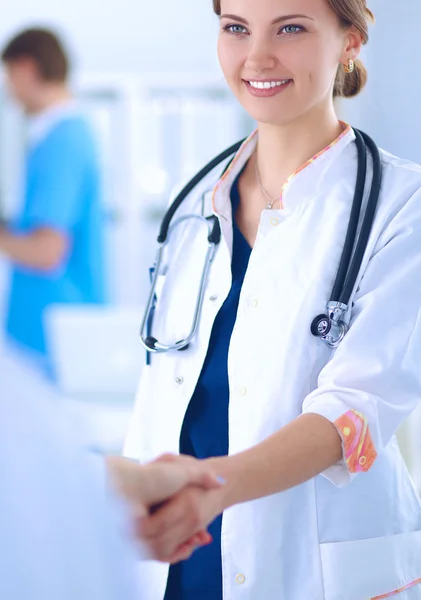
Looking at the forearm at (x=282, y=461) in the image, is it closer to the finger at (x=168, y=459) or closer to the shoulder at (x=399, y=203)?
the finger at (x=168, y=459)

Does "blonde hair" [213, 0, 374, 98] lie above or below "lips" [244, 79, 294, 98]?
above

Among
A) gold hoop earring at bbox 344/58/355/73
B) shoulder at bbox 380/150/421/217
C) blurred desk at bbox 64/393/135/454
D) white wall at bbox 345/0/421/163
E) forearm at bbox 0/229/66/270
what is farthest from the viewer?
forearm at bbox 0/229/66/270

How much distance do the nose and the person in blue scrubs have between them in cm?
132

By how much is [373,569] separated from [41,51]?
191 cm

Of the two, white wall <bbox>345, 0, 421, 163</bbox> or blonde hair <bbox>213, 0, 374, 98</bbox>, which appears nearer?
blonde hair <bbox>213, 0, 374, 98</bbox>

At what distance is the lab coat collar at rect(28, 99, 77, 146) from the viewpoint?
7.77 ft

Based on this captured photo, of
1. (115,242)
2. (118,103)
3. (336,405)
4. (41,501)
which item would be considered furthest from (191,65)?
(41,501)

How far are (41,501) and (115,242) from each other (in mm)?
3592

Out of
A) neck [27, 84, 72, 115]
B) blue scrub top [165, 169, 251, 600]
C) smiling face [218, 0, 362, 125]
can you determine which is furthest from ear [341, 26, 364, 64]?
neck [27, 84, 72, 115]

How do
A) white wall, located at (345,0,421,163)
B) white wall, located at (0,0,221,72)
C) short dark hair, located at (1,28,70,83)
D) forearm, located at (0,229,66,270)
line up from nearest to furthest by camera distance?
white wall, located at (345,0,421,163), forearm, located at (0,229,66,270), short dark hair, located at (1,28,70,83), white wall, located at (0,0,221,72)

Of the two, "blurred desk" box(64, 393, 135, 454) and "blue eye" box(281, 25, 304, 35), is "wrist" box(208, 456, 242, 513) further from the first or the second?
"blurred desk" box(64, 393, 135, 454)

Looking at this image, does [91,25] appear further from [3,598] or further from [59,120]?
[3,598]

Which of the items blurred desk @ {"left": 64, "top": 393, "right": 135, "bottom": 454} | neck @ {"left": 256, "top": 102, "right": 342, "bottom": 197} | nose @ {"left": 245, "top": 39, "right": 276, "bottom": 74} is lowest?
blurred desk @ {"left": 64, "top": 393, "right": 135, "bottom": 454}

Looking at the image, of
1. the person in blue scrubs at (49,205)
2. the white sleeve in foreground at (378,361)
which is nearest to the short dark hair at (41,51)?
the person in blue scrubs at (49,205)
